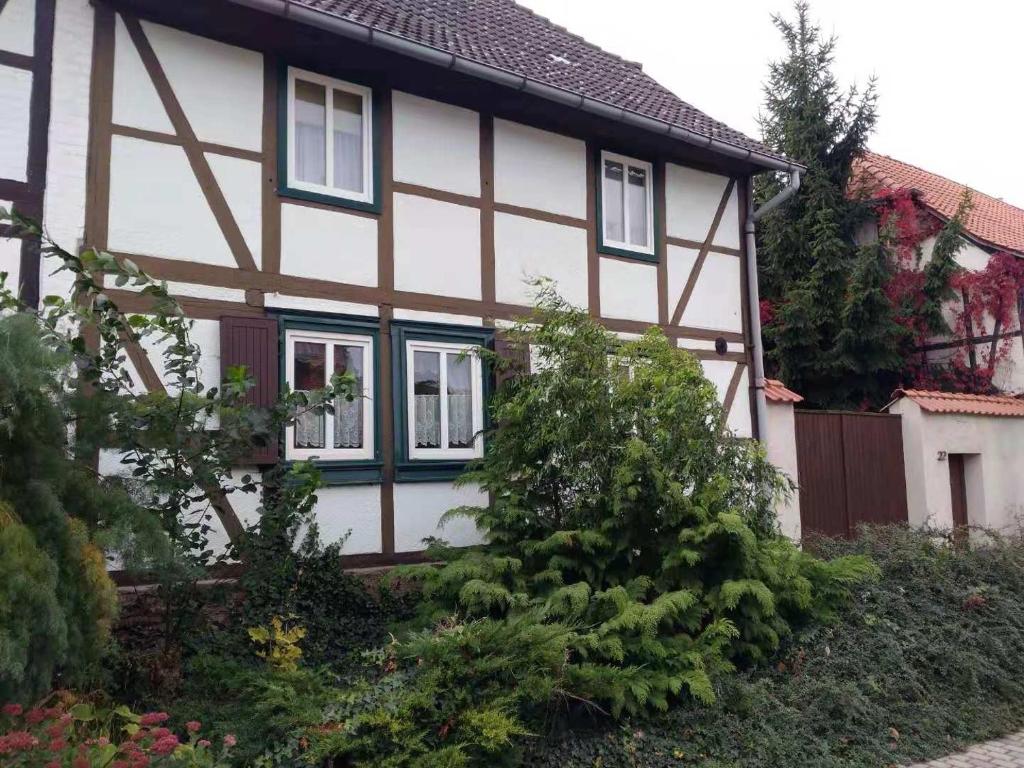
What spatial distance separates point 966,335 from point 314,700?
Answer: 14.7 metres

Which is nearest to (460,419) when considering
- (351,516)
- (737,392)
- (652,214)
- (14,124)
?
(351,516)

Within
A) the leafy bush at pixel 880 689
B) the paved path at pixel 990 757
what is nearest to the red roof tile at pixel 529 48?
the leafy bush at pixel 880 689

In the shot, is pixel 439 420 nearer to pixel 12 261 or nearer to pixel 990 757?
pixel 12 261

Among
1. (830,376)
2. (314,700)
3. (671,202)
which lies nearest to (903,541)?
(671,202)

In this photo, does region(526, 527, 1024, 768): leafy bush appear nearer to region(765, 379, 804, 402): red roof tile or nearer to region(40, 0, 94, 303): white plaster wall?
region(765, 379, 804, 402): red roof tile

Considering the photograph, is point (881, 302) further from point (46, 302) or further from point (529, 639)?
point (46, 302)

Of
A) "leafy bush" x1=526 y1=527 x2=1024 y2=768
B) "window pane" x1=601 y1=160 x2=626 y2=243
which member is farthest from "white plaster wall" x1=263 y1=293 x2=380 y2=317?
"leafy bush" x1=526 y1=527 x2=1024 y2=768

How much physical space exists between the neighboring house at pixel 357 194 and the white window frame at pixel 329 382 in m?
0.02

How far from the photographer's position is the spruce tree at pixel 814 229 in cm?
1575

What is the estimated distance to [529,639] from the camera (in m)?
5.12

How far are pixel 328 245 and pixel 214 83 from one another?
62.0 inches

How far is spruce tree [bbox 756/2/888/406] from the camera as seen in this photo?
51.7 feet

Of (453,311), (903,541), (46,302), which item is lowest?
(903,541)

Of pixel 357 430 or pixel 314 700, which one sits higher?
pixel 357 430
